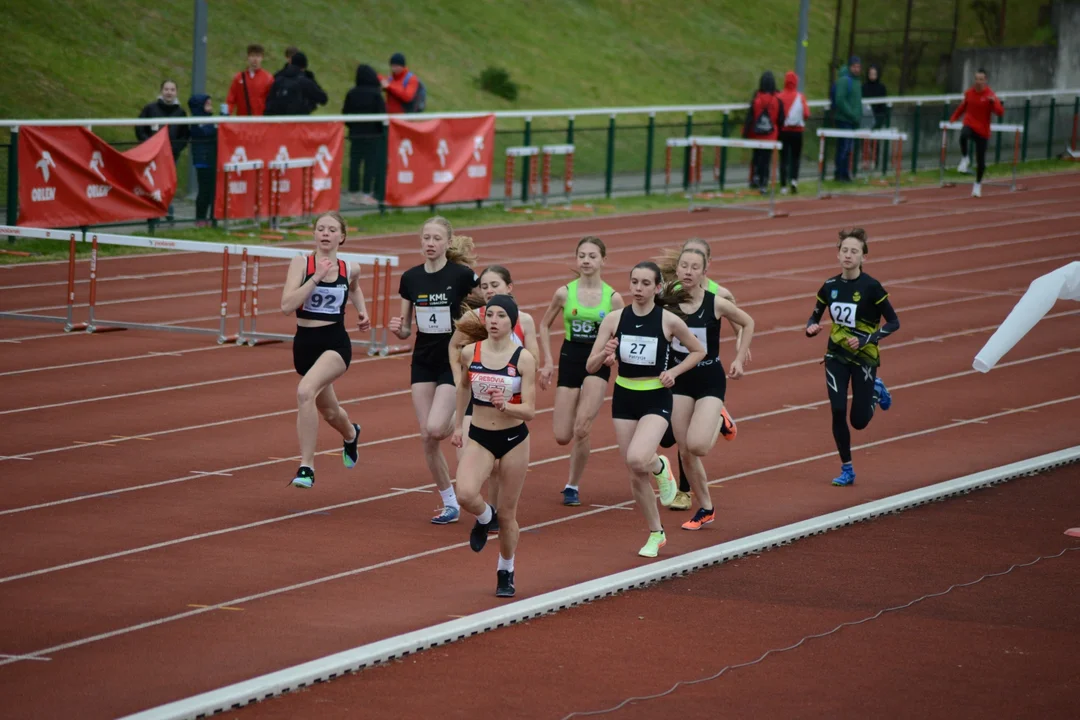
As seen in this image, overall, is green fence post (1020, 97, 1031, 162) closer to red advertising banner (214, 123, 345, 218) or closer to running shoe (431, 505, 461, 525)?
red advertising banner (214, 123, 345, 218)

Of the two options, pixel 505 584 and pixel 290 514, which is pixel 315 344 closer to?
pixel 290 514

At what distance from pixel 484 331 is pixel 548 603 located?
1.65 meters

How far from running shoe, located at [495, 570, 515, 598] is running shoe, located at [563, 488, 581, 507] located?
7.97 feet

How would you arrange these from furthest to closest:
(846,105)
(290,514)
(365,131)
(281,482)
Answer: (846,105), (365,131), (281,482), (290,514)

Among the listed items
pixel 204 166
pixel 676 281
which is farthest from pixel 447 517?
pixel 204 166

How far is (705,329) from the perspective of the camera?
11.0 m

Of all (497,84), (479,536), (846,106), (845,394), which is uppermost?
(497,84)

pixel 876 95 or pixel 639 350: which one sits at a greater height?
pixel 876 95

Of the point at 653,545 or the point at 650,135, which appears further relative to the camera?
the point at 650,135

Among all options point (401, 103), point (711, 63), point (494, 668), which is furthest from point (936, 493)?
point (711, 63)

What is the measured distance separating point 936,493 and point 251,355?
24.9 feet

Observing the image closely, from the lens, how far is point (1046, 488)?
12.3 meters

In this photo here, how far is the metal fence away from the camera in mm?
25263

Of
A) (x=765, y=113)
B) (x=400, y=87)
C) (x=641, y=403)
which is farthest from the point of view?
(x=765, y=113)
